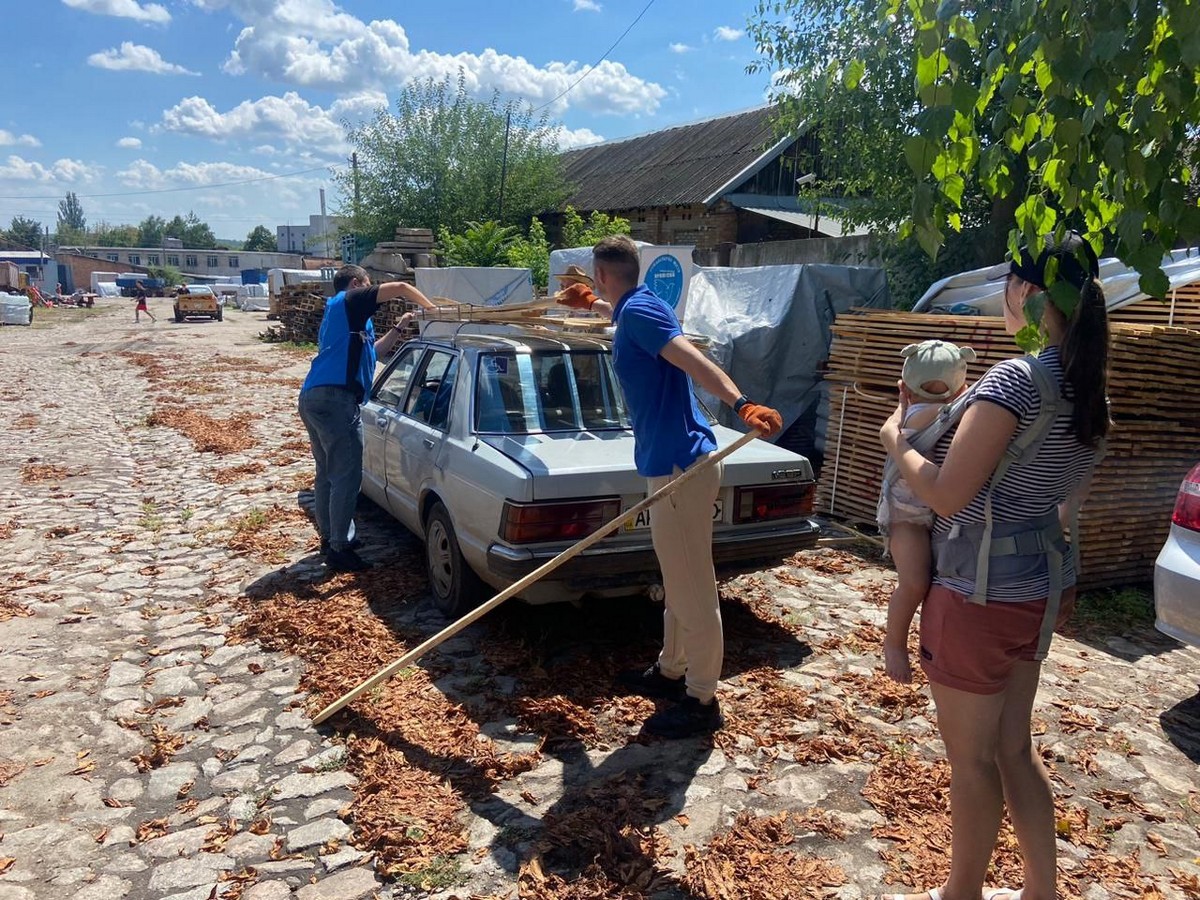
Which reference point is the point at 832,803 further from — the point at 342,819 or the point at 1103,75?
the point at 1103,75

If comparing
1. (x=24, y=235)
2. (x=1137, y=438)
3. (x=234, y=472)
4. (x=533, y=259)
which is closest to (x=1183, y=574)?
(x=1137, y=438)

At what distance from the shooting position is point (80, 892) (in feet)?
9.75

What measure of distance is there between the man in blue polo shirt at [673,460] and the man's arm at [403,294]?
2.11 m

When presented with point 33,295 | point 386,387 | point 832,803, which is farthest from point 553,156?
point 33,295

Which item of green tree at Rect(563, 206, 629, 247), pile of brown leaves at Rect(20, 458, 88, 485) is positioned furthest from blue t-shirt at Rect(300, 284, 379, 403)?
green tree at Rect(563, 206, 629, 247)

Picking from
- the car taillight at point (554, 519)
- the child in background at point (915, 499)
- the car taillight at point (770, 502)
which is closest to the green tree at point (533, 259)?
the car taillight at point (770, 502)

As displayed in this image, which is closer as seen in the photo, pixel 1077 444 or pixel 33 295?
pixel 1077 444

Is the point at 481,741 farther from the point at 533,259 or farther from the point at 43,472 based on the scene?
the point at 533,259

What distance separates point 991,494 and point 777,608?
349 centimetres

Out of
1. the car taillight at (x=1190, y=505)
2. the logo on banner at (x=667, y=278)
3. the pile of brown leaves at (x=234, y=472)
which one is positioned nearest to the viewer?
the car taillight at (x=1190, y=505)

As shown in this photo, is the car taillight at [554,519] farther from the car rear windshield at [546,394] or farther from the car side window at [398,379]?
the car side window at [398,379]

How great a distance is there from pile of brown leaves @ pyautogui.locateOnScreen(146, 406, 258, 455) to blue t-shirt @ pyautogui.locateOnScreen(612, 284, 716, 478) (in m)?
8.08

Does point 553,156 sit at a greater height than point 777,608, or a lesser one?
greater

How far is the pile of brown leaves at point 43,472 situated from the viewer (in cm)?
907
